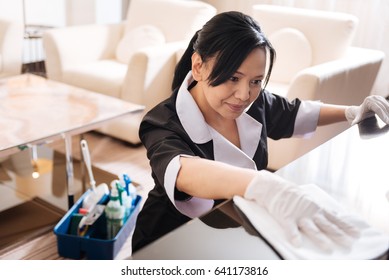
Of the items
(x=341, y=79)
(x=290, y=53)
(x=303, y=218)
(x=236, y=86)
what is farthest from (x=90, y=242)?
(x=290, y=53)

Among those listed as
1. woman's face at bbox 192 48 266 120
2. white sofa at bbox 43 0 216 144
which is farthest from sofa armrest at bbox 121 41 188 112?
woman's face at bbox 192 48 266 120

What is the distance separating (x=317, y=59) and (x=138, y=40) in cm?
100

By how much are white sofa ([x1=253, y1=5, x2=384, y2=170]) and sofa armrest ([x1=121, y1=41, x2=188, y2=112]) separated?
0.53 metres

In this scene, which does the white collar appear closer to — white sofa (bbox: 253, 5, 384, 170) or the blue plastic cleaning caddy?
the blue plastic cleaning caddy

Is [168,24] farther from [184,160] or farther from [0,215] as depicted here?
[184,160]

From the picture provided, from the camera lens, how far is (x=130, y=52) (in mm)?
2906

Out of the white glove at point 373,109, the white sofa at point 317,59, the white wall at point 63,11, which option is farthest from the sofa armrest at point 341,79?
the white wall at point 63,11

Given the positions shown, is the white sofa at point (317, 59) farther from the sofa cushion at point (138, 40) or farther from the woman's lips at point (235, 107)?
the woman's lips at point (235, 107)

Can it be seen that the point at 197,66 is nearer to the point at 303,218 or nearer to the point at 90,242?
the point at 303,218

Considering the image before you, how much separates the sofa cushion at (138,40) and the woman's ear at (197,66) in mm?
1972

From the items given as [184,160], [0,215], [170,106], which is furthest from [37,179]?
[184,160]

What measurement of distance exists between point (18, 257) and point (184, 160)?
1132 mm

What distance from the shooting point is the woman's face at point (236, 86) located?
86 centimetres
